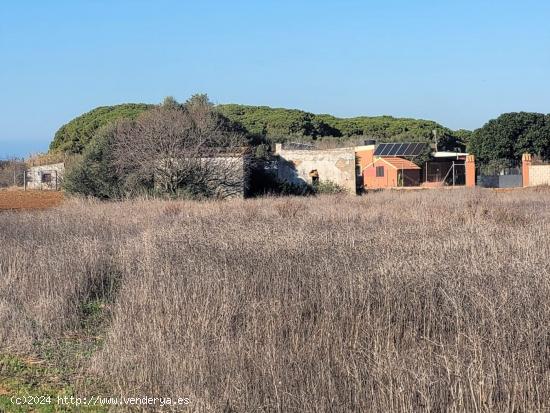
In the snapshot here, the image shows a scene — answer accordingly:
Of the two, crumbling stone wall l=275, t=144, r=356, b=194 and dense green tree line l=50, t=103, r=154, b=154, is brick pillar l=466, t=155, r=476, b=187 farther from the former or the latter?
dense green tree line l=50, t=103, r=154, b=154

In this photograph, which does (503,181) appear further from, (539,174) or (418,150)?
(418,150)

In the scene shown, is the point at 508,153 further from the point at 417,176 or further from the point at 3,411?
the point at 3,411

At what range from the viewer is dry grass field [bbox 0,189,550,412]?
5.13 m

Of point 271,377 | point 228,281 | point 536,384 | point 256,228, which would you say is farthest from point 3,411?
point 256,228

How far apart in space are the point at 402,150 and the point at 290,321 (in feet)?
163

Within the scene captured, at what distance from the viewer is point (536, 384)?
4.89 metres

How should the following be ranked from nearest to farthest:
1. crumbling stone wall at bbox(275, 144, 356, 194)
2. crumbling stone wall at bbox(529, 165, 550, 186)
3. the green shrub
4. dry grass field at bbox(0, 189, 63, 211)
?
dry grass field at bbox(0, 189, 63, 211) → the green shrub → crumbling stone wall at bbox(275, 144, 356, 194) → crumbling stone wall at bbox(529, 165, 550, 186)

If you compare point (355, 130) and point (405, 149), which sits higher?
point (355, 130)

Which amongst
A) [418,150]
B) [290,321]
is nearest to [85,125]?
[418,150]

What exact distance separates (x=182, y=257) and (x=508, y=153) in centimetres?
5620

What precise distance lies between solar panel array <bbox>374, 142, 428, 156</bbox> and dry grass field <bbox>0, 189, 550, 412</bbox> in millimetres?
43481

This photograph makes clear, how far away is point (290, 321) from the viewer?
6879mm

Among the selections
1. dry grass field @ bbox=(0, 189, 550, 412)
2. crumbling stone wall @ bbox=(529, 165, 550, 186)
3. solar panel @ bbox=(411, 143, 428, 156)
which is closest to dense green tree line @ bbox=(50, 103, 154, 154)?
solar panel @ bbox=(411, 143, 428, 156)

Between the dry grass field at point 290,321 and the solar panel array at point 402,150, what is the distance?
43481mm
